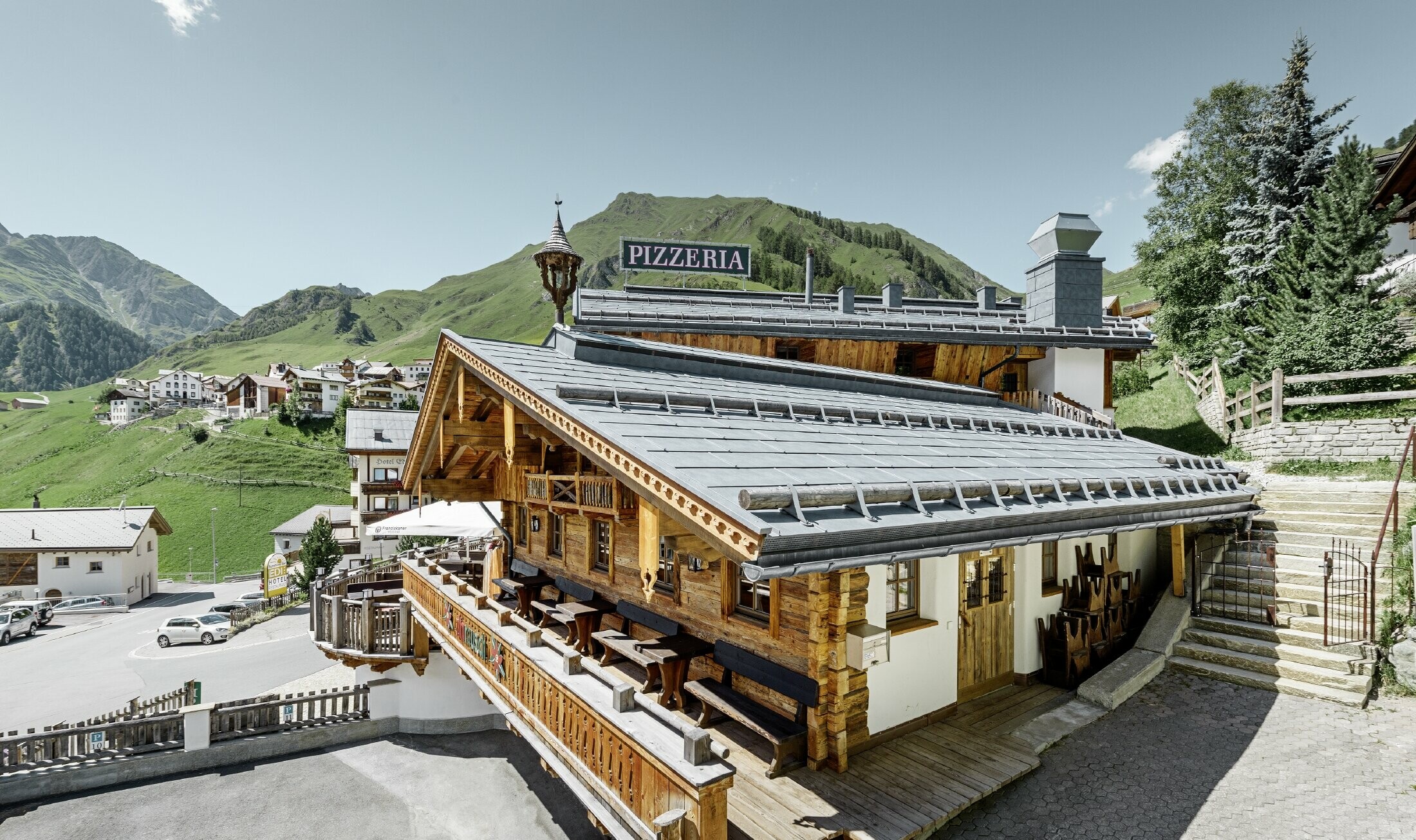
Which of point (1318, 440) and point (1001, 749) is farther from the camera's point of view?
point (1318, 440)

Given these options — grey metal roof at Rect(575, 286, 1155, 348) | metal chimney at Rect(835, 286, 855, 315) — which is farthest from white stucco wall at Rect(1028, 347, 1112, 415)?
metal chimney at Rect(835, 286, 855, 315)

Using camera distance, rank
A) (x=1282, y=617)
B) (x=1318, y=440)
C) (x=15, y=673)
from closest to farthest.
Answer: (x=1282, y=617)
(x=1318, y=440)
(x=15, y=673)

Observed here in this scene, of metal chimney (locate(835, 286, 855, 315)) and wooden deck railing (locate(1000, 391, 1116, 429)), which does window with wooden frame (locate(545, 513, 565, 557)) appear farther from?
wooden deck railing (locate(1000, 391, 1116, 429))

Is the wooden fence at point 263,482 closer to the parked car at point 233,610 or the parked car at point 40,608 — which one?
the parked car at point 40,608

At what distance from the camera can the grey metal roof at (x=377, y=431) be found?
4556cm

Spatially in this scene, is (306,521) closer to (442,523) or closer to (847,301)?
(442,523)

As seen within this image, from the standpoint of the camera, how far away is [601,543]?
11.8 metres

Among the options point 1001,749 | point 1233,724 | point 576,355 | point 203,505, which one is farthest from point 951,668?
point 203,505

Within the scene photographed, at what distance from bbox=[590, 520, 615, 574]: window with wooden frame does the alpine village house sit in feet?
0.21

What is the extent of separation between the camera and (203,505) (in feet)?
212

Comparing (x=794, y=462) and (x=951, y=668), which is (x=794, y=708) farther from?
(x=794, y=462)

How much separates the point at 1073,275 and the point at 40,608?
189 ft

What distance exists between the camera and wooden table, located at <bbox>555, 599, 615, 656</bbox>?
1062 centimetres

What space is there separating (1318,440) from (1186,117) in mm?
32166
